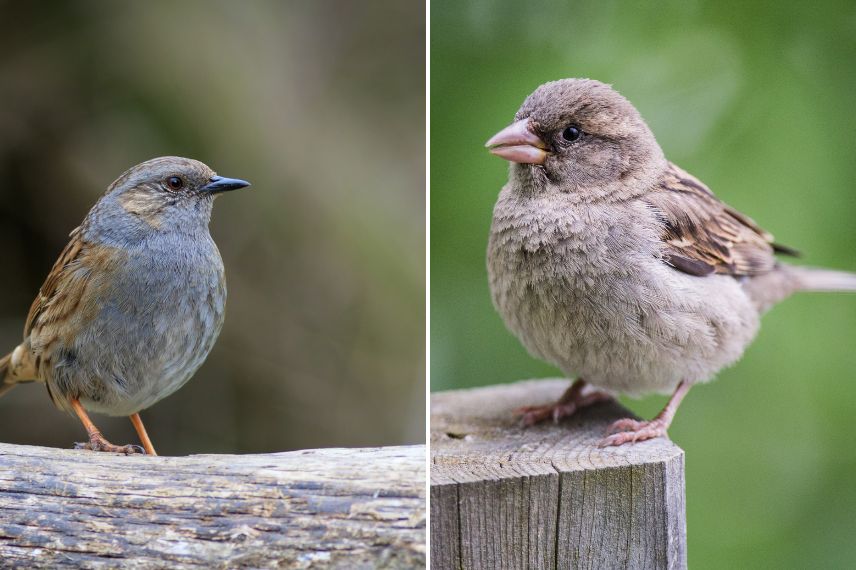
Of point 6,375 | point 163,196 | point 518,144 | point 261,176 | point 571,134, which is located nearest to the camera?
point 518,144

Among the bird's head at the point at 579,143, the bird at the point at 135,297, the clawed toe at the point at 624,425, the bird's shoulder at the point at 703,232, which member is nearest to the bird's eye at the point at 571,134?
the bird's head at the point at 579,143

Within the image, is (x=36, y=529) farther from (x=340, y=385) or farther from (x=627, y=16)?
(x=627, y=16)

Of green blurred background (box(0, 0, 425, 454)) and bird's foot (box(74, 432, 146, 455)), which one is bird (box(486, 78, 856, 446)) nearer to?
green blurred background (box(0, 0, 425, 454))

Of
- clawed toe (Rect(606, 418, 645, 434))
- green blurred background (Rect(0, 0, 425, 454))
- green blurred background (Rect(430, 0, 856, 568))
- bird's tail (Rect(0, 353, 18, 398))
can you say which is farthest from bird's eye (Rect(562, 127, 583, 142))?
bird's tail (Rect(0, 353, 18, 398))

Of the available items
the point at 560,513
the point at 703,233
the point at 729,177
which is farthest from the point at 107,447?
the point at 729,177

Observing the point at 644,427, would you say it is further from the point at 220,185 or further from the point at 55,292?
the point at 55,292
